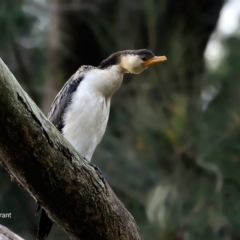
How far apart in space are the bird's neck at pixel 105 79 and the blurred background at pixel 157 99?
4.09 ft

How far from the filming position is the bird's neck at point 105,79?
9.69 feet

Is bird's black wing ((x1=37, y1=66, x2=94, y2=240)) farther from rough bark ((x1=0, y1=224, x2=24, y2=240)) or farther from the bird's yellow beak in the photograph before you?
rough bark ((x1=0, y1=224, x2=24, y2=240))

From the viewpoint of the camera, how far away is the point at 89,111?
290cm

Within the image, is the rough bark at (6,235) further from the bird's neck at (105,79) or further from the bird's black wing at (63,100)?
the bird's neck at (105,79)

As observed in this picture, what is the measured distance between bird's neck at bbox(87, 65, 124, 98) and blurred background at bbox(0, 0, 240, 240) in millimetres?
1247

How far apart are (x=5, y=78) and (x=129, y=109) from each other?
283 cm

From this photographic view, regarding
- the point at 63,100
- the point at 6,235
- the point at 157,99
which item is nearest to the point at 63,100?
the point at 63,100

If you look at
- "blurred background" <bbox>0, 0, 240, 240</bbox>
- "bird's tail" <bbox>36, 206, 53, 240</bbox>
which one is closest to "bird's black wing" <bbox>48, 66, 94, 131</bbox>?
"bird's tail" <bbox>36, 206, 53, 240</bbox>

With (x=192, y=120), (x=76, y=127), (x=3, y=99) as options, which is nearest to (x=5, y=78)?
(x=3, y=99)

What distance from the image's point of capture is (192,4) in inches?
184

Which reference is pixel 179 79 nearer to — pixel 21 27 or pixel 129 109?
pixel 129 109

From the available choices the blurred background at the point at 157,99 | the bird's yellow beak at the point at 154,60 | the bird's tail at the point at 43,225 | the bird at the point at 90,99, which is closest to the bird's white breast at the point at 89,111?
the bird at the point at 90,99

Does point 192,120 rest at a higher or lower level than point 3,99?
higher

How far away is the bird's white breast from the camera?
2.91 meters
